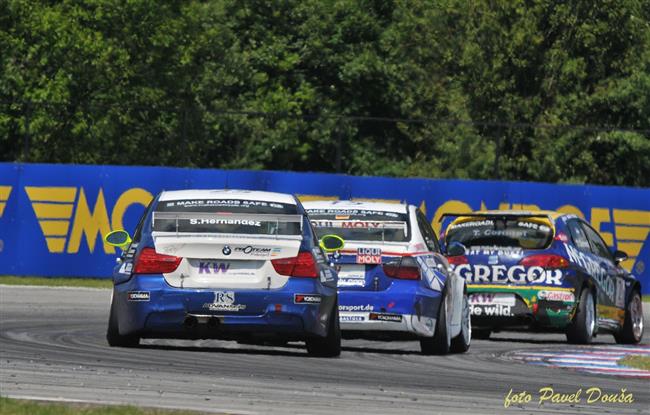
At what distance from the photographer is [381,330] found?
15.0 m

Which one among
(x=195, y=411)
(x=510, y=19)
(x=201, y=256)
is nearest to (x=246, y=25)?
(x=510, y=19)

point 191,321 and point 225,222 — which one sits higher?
point 225,222

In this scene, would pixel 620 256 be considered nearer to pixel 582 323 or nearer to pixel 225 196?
pixel 582 323

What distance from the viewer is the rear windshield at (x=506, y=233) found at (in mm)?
18094

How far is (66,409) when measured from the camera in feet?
31.7

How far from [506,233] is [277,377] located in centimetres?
661

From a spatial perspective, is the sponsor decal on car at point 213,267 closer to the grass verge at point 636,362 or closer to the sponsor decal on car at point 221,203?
the sponsor decal on car at point 221,203

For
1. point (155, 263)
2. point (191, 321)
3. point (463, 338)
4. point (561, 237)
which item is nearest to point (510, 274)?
point (561, 237)

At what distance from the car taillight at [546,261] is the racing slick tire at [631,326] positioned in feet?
5.61

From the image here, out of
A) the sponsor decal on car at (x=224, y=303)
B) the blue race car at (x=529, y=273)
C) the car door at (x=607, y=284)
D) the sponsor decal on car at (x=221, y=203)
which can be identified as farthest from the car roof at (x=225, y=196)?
the car door at (x=607, y=284)

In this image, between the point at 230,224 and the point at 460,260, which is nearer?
the point at 230,224

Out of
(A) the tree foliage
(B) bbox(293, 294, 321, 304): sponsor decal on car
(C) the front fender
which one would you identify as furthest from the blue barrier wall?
(B) bbox(293, 294, 321, 304): sponsor decal on car

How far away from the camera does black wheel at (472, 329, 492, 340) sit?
19094 millimetres

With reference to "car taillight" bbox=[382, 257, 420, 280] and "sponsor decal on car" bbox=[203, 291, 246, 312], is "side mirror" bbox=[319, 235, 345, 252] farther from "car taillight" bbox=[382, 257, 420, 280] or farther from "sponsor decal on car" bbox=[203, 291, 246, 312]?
"sponsor decal on car" bbox=[203, 291, 246, 312]
